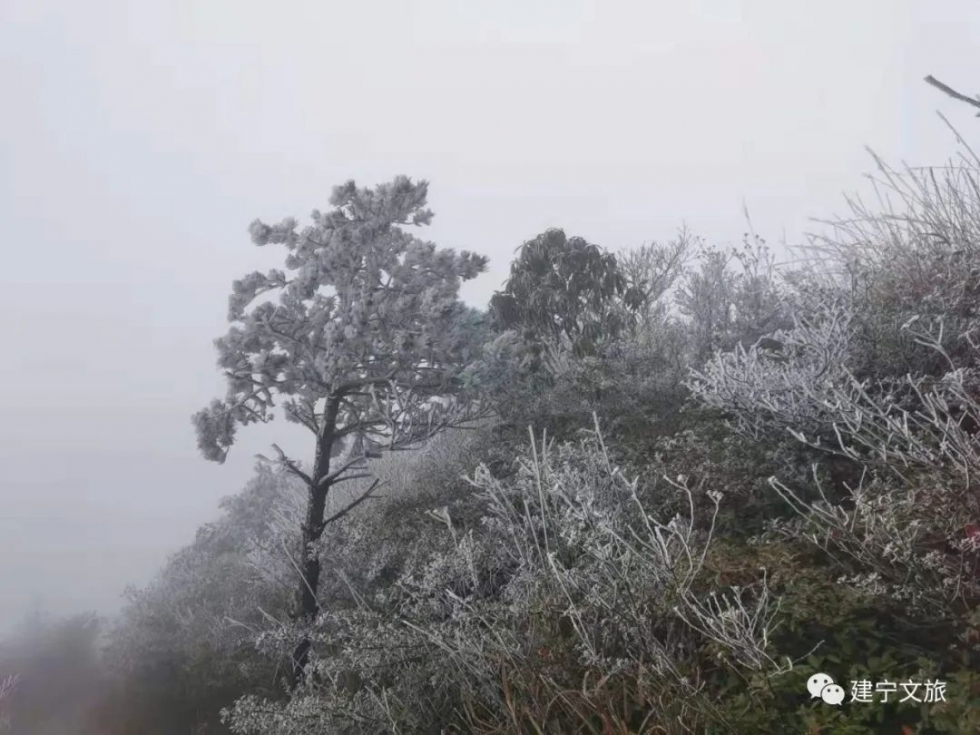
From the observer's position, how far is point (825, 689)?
2971 mm

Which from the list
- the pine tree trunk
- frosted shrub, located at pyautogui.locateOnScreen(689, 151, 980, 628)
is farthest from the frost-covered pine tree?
frosted shrub, located at pyautogui.locateOnScreen(689, 151, 980, 628)

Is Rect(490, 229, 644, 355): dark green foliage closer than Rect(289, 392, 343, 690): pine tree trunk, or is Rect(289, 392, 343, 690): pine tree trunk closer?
Rect(289, 392, 343, 690): pine tree trunk

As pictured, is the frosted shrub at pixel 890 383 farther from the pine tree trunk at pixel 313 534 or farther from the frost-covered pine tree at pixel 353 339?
the pine tree trunk at pixel 313 534

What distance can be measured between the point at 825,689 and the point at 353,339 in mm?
6066

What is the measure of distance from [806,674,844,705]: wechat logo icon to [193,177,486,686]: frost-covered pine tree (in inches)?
207

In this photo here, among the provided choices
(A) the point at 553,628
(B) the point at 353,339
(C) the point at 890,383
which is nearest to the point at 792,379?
(C) the point at 890,383

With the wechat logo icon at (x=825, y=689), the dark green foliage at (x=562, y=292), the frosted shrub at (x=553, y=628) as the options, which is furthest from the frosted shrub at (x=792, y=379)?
the dark green foliage at (x=562, y=292)

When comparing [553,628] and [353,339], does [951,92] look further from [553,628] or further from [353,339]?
[353,339]

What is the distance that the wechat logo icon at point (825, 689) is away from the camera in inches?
115

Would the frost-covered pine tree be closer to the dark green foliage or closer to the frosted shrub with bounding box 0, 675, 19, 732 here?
the dark green foliage

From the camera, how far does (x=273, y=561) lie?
31.2ft

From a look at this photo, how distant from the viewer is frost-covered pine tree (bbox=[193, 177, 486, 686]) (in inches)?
313

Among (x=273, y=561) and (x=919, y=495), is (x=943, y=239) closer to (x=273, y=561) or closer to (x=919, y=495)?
(x=919, y=495)

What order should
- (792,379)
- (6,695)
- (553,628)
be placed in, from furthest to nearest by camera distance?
(6,695) → (792,379) → (553,628)
